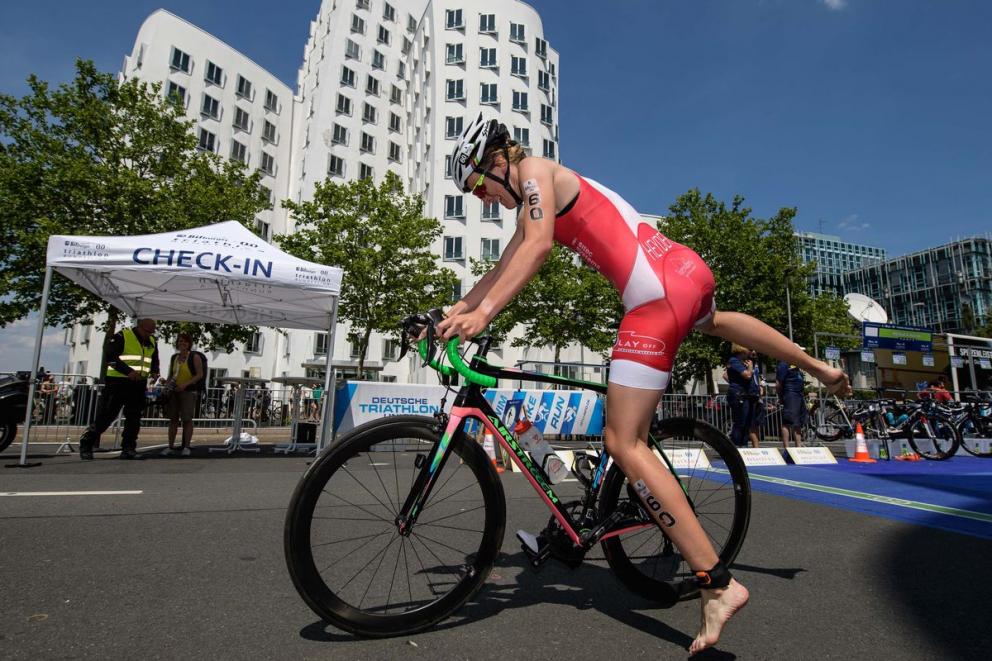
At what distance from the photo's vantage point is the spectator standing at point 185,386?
29.4 feet

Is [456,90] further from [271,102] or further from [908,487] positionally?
[908,487]

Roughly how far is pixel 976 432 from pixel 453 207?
36.3m

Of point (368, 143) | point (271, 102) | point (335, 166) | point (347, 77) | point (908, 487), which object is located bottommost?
point (908, 487)

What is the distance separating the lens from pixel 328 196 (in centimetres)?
2830

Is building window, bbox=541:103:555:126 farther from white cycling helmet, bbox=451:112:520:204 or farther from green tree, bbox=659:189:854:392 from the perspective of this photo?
white cycling helmet, bbox=451:112:520:204

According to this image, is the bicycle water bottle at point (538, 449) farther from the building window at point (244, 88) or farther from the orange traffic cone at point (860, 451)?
the building window at point (244, 88)

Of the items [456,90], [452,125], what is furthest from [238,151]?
[456,90]

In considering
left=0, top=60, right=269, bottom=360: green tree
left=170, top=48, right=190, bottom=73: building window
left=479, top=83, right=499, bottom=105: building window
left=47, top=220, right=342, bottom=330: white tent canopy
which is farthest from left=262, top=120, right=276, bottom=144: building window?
left=47, top=220, right=342, bottom=330: white tent canopy

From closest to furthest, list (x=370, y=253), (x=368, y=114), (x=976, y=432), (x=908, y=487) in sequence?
(x=908, y=487) → (x=976, y=432) → (x=370, y=253) → (x=368, y=114)

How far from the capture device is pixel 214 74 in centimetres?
4434

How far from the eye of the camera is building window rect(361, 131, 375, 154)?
165ft

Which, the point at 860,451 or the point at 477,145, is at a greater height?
the point at 477,145

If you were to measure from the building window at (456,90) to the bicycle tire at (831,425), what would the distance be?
39.1m

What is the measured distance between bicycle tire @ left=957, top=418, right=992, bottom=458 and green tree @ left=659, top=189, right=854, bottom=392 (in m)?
20.6
